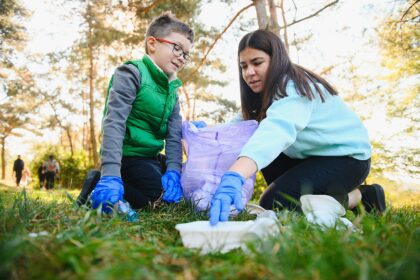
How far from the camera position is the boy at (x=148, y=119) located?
220 cm

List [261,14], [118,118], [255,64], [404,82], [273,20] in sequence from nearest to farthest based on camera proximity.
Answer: [118,118], [255,64], [261,14], [273,20], [404,82]

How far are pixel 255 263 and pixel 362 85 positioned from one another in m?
11.5

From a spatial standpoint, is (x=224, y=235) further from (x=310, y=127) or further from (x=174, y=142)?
(x=174, y=142)

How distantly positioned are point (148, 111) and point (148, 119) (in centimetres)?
7

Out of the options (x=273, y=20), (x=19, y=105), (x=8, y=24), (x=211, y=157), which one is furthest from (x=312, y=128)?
(x=19, y=105)

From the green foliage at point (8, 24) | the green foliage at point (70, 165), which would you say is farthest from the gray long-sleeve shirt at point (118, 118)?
the green foliage at point (70, 165)

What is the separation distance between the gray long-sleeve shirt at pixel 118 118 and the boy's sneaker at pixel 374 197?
56.9 inches

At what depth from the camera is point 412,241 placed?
970 millimetres

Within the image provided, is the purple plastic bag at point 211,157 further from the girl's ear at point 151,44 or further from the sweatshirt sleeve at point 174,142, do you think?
the girl's ear at point 151,44

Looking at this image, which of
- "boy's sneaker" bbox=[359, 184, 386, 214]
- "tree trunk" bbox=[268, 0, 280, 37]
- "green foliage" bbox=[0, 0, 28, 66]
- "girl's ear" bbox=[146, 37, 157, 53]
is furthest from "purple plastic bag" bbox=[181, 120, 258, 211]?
"green foliage" bbox=[0, 0, 28, 66]

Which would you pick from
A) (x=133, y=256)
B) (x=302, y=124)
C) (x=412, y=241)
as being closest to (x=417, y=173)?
(x=302, y=124)

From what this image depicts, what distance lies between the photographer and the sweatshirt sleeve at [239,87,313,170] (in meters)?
1.74

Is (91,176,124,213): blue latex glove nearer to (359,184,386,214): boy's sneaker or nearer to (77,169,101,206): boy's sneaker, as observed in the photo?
(77,169,101,206): boy's sneaker

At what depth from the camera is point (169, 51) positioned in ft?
8.45
